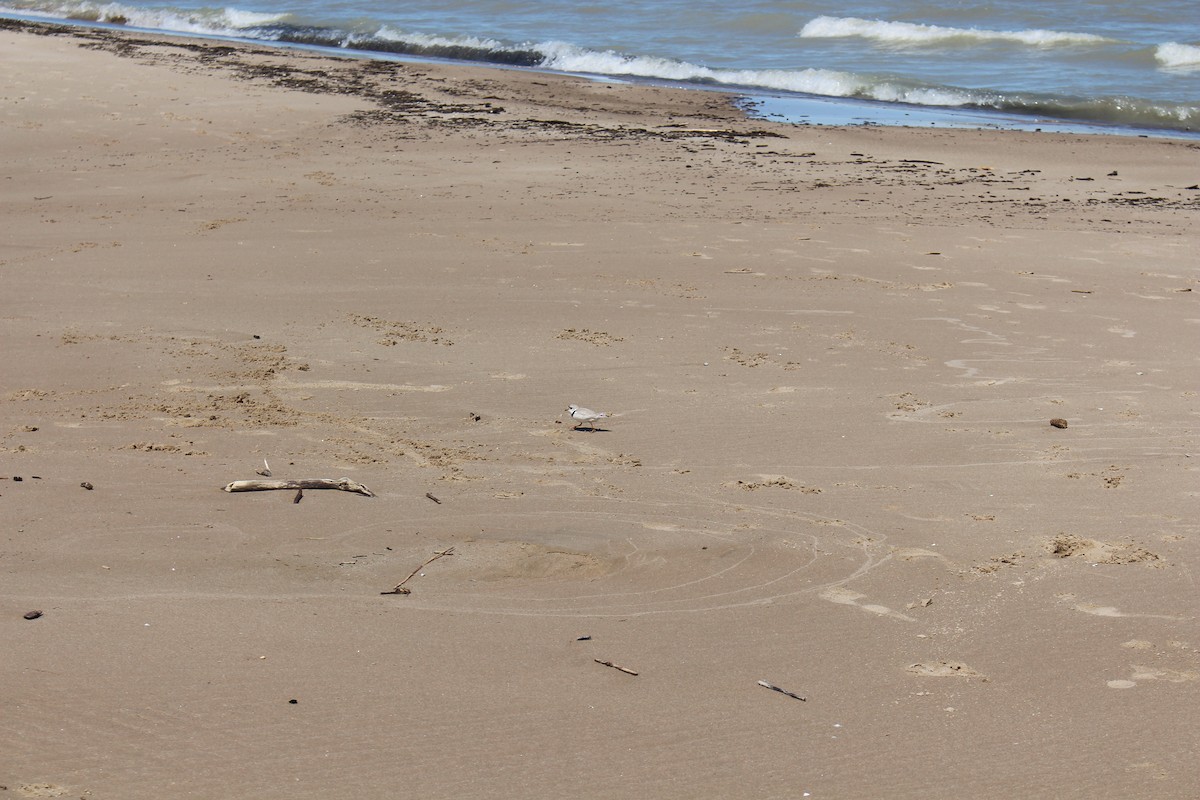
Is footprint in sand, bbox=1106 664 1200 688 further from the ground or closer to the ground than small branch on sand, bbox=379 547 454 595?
closer to the ground

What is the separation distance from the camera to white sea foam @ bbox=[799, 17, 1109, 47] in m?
21.0

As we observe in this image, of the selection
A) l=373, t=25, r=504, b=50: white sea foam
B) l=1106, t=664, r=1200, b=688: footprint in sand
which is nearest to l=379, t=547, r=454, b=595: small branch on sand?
l=1106, t=664, r=1200, b=688: footprint in sand

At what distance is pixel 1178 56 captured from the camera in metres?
19.2

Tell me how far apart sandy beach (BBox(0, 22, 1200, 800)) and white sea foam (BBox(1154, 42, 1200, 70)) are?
33.3 feet

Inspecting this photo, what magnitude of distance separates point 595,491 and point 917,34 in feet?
64.4

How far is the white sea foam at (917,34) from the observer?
2100 centimetres

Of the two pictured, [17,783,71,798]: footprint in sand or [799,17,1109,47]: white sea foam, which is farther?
[799,17,1109,47]: white sea foam

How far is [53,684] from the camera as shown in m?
3.23

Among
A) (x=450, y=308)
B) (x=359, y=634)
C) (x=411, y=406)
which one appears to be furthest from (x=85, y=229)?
(x=359, y=634)

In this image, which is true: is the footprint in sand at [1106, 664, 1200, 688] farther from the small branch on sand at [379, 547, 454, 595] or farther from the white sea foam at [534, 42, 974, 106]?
the white sea foam at [534, 42, 974, 106]

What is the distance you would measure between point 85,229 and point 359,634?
20.9 ft

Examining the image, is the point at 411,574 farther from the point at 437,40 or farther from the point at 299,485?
the point at 437,40

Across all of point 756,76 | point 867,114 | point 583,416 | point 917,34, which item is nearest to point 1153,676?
point 583,416

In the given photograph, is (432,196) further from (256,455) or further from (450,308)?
(256,455)
